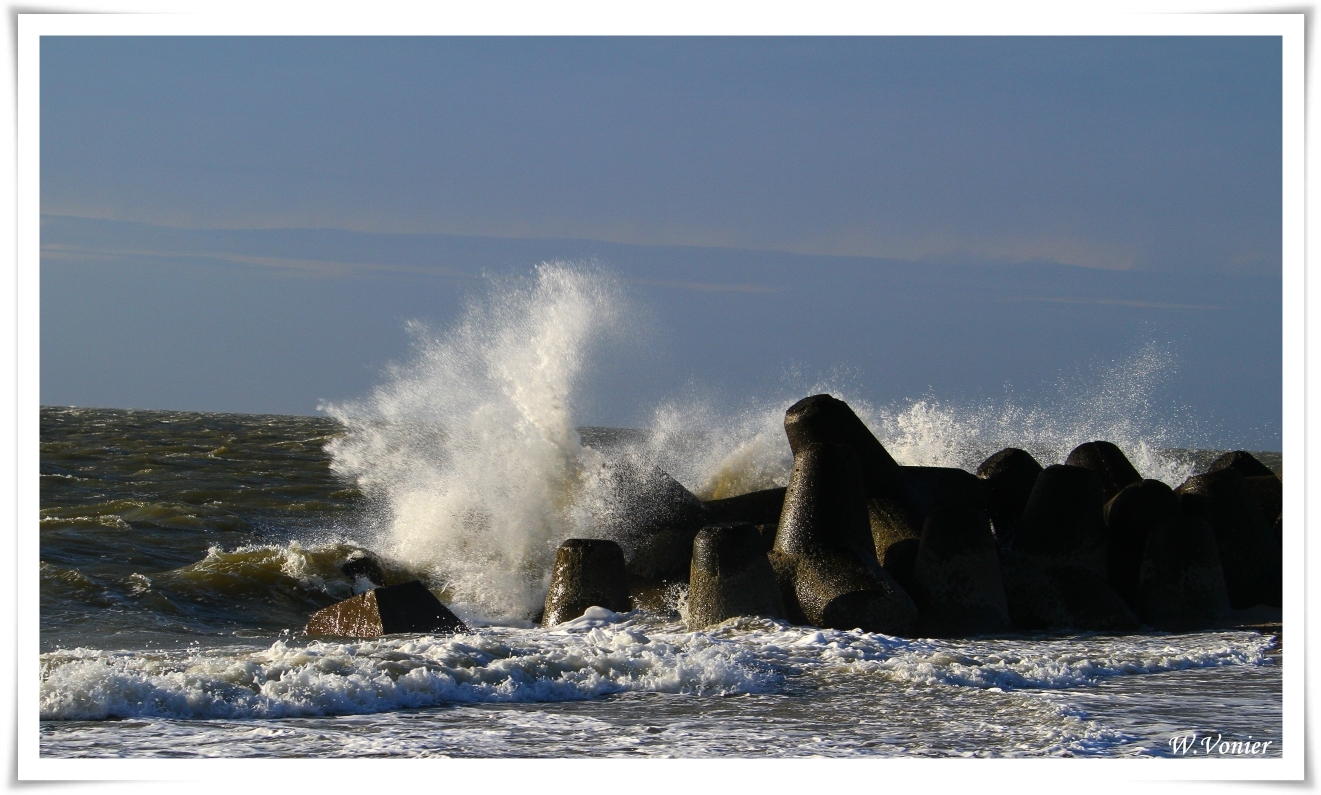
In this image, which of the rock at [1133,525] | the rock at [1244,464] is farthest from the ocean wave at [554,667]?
the rock at [1244,464]

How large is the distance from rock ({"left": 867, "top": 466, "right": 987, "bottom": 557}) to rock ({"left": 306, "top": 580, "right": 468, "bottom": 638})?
325cm

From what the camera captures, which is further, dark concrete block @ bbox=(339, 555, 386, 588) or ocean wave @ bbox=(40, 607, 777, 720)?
dark concrete block @ bbox=(339, 555, 386, 588)

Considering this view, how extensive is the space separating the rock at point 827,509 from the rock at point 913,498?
45cm

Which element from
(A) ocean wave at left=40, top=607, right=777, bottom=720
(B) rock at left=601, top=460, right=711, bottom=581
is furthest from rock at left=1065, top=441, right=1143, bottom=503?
(A) ocean wave at left=40, top=607, right=777, bottom=720

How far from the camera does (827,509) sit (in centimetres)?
897

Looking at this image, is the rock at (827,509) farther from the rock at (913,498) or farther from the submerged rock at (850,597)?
the rock at (913,498)

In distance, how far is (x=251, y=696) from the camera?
635 cm

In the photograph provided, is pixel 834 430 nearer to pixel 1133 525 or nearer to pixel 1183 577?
pixel 1133 525

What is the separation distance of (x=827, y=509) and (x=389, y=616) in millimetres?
3145

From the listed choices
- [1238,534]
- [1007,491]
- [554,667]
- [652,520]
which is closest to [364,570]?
[652,520]

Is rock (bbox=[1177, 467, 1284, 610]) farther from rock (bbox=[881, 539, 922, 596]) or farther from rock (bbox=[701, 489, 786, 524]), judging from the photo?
rock (bbox=[701, 489, 786, 524])

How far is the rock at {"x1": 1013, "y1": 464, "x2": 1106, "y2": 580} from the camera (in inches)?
375

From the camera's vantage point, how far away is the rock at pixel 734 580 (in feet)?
27.9
